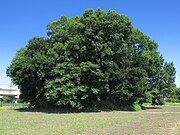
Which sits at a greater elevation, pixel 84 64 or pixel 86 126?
pixel 84 64

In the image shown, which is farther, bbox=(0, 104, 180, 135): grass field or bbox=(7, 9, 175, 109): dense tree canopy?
bbox=(7, 9, 175, 109): dense tree canopy

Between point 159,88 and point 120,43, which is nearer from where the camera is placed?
point 120,43

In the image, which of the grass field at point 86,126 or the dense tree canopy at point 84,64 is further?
the dense tree canopy at point 84,64

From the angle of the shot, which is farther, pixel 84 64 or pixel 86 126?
pixel 84 64

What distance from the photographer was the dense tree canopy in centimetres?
3388

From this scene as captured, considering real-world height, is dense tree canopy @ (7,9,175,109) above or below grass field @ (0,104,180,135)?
above

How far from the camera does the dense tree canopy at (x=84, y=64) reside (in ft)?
111

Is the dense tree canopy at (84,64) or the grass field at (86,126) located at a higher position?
the dense tree canopy at (84,64)

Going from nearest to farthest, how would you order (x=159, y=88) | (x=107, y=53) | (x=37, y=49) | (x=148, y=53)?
(x=107, y=53)
(x=37, y=49)
(x=148, y=53)
(x=159, y=88)

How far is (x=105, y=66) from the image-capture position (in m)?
35.2

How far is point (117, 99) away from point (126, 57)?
6287 millimetres

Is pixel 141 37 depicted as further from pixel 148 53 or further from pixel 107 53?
pixel 107 53

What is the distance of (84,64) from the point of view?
34031 mm

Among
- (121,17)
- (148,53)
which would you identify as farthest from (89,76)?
(148,53)
